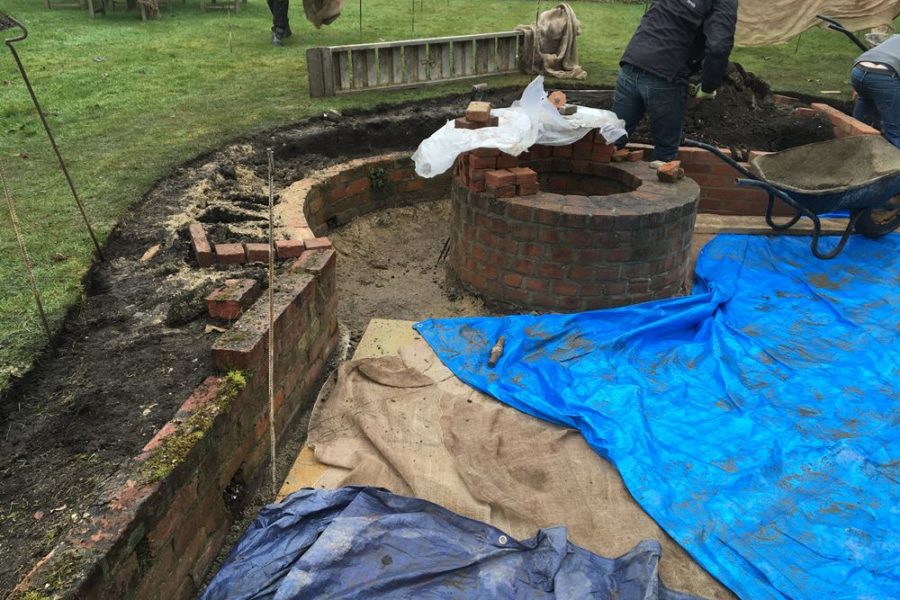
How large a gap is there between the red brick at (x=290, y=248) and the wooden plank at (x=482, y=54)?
5.56 meters

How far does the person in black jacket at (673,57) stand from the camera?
4.45 meters

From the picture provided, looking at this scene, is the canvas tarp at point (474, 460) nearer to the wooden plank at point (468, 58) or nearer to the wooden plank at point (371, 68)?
the wooden plank at point (371, 68)

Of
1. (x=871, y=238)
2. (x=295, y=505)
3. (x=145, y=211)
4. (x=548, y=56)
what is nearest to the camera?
(x=295, y=505)

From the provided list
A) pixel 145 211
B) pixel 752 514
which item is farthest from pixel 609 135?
pixel 145 211

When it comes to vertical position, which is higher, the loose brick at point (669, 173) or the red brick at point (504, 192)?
the loose brick at point (669, 173)

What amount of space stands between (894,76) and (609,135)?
281 cm

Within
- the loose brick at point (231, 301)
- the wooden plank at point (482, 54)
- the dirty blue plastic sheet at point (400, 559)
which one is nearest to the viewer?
the dirty blue plastic sheet at point (400, 559)

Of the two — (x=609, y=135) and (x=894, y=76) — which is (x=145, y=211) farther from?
(x=894, y=76)

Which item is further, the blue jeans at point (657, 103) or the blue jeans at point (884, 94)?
the blue jeans at point (884, 94)

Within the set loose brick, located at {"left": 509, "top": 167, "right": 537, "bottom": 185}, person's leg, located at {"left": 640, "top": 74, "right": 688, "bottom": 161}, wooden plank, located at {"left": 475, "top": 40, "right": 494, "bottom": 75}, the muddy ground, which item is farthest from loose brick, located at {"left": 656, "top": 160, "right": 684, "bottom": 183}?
wooden plank, located at {"left": 475, "top": 40, "right": 494, "bottom": 75}

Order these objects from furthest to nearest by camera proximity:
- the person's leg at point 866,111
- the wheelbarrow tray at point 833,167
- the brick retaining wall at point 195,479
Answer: the person's leg at point 866,111, the wheelbarrow tray at point 833,167, the brick retaining wall at point 195,479

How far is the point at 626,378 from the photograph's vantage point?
3436 mm

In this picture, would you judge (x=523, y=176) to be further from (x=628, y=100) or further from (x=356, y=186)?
(x=356, y=186)

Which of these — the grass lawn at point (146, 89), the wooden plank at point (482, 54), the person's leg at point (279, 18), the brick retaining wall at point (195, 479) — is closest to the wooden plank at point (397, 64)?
the grass lawn at point (146, 89)
